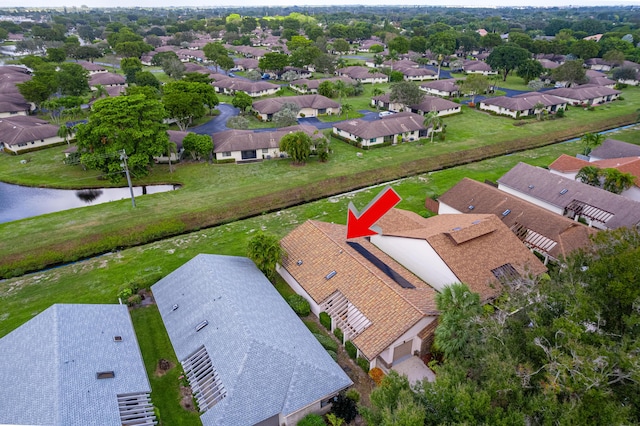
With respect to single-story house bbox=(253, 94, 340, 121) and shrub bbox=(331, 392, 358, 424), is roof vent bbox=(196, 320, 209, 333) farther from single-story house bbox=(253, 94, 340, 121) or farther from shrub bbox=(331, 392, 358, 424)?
single-story house bbox=(253, 94, 340, 121)

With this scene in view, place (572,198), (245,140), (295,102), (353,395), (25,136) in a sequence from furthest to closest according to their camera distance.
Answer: (295,102), (25,136), (245,140), (572,198), (353,395)

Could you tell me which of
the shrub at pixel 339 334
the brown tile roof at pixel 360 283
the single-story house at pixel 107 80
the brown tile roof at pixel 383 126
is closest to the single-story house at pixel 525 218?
the brown tile roof at pixel 360 283

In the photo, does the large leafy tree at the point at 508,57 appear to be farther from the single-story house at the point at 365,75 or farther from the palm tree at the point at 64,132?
the palm tree at the point at 64,132

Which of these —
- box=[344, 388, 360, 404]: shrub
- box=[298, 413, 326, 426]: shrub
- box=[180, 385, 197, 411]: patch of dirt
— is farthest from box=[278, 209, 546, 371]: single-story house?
box=[180, 385, 197, 411]: patch of dirt

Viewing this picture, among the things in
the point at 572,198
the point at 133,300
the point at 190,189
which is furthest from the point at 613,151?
the point at 133,300

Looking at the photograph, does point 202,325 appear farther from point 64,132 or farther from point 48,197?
point 64,132
